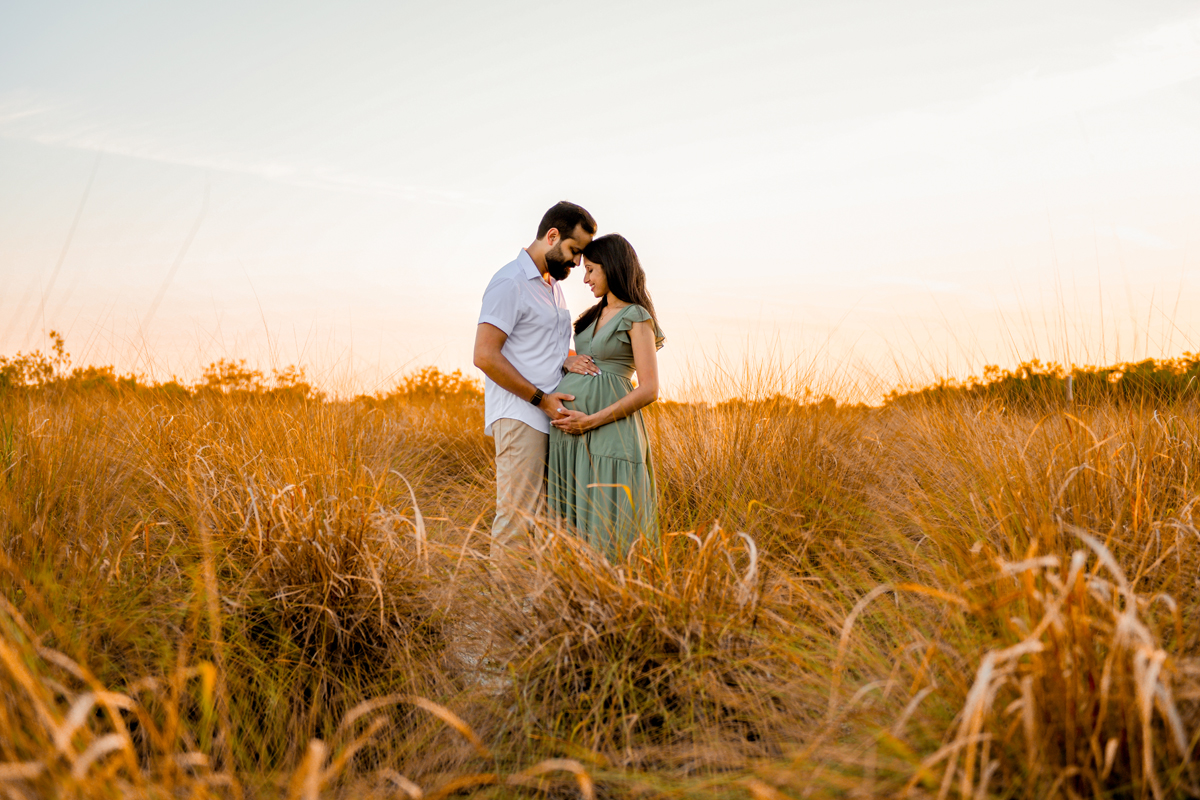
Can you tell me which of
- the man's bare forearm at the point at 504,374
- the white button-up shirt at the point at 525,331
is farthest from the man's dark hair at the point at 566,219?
the man's bare forearm at the point at 504,374

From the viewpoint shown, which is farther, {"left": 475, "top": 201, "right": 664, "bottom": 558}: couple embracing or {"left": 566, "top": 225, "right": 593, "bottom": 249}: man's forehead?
{"left": 566, "top": 225, "right": 593, "bottom": 249}: man's forehead

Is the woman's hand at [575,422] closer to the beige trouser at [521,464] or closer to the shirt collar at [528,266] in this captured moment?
the beige trouser at [521,464]

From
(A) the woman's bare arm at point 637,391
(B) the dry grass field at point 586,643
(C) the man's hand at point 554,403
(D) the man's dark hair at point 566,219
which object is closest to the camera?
(B) the dry grass field at point 586,643

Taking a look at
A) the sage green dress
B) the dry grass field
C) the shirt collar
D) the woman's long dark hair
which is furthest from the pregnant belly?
the dry grass field

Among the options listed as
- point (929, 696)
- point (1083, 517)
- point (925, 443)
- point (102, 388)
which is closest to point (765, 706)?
point (929, 696)

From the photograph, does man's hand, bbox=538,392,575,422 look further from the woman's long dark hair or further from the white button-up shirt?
the woman's long dark hair

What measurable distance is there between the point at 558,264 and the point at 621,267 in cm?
35

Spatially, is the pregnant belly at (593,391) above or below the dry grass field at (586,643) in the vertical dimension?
above

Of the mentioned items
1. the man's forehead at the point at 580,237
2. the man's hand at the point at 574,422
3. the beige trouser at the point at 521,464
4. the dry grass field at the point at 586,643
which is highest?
the man's forehead at the point at 580,237

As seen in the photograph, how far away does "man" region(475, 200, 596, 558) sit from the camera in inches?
146

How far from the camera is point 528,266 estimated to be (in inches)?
152

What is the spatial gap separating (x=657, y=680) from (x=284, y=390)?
5.13 m

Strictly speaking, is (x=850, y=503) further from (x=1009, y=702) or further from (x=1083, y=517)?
(x=1009, y=702)

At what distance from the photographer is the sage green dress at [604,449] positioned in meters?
3.61
